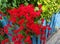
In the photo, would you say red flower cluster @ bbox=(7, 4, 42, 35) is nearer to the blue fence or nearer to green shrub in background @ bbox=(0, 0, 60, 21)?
the blue fence

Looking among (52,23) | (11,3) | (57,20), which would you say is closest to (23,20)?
(11,3)

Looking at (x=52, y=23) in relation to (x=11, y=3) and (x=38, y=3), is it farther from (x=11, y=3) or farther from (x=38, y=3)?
(x=11, y=3)

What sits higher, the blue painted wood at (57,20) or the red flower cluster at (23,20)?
the red flower cluster at (23,20)

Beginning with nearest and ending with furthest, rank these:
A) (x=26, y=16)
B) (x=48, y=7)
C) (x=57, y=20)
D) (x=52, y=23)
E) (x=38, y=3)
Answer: (x=26, y=16), (x=38, y=3), (x=48, y=7), (x=52, y=23), (x=57, y=20)

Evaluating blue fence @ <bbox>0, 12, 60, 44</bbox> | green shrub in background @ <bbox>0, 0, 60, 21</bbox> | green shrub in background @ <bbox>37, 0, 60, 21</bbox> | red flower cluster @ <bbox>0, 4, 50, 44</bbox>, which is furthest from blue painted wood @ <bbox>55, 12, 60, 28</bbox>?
red flower cluster @ <bbox>0, 4, 50, 44</bbox>

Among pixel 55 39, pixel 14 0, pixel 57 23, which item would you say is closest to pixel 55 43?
pixel 55 39

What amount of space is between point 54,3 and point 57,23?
84 cm

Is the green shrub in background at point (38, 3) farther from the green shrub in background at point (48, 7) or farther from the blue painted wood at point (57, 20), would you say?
the blue painted wood at point (57, 20)

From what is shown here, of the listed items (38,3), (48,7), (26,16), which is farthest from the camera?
(48,7)

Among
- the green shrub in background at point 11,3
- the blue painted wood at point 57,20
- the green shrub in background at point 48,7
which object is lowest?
the blue painted wood at point 57,20

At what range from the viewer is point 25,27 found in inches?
114

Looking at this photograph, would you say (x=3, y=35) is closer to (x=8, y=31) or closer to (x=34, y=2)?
(x=8, y=31)

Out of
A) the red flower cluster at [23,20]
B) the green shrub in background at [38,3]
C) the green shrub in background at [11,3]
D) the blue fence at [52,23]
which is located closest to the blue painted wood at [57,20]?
the blue fence at [52,23]

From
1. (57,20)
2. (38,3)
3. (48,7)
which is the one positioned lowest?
(57,20)
